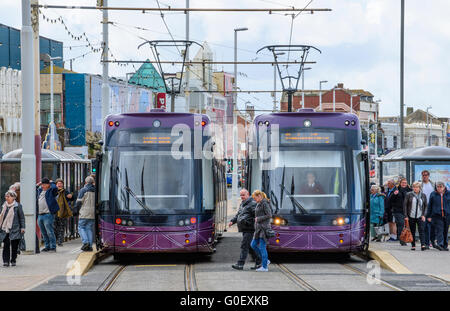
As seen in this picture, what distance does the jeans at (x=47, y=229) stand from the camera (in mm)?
21484

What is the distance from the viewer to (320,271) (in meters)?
17.0

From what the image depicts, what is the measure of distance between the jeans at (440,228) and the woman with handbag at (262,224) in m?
5.96

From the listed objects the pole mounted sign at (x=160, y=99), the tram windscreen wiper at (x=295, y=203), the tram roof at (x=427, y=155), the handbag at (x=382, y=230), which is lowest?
the handbag at (x=382, y=230)

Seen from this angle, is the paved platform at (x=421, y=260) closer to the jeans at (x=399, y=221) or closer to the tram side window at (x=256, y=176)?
the jeans at (x=399, y=221)

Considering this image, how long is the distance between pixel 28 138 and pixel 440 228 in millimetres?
9723

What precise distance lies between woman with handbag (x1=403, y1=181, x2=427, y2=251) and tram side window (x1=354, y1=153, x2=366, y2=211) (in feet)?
10.9

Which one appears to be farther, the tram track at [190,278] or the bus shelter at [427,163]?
the bus shelter at [427,163]

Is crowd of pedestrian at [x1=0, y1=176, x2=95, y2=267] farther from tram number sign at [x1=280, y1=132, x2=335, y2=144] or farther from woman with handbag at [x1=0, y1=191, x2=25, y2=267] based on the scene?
tram number sign at [x1=280, y1=132, x2=335, y2=144]

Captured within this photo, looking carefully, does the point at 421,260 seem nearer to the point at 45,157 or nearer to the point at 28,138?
the point at 28,138

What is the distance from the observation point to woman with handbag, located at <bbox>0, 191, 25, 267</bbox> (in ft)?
59.5

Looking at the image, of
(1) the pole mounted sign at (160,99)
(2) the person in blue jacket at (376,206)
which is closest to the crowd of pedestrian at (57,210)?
(2) the person in blue jacket at (376,206)

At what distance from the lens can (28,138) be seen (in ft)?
68.7

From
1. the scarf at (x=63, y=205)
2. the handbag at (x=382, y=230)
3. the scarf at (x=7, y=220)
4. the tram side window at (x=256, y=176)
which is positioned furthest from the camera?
the handbag at (x=382, y=230)

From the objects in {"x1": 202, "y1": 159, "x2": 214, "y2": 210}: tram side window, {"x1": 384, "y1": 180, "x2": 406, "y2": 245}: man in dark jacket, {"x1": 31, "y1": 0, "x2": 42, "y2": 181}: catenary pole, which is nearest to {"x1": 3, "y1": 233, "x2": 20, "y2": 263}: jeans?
{"x1": 202, "y1": 159, "x2": 214, "y2": 210}: tram side window
